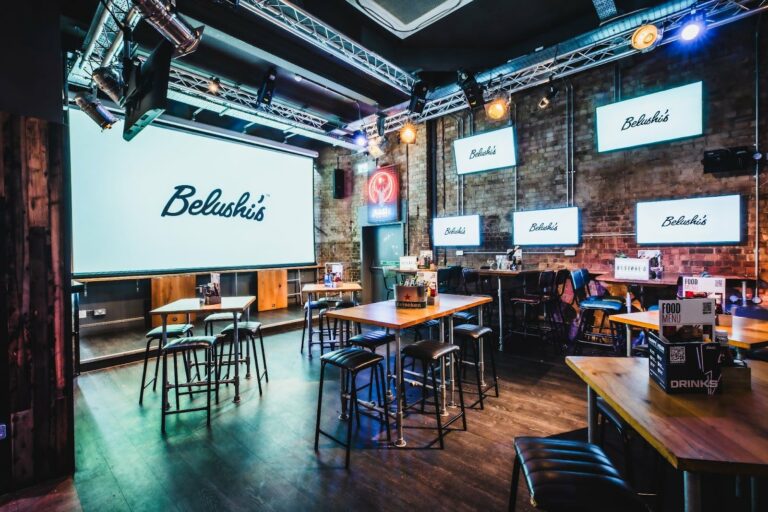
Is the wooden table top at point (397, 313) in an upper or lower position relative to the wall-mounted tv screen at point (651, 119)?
lower

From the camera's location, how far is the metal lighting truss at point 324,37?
3.81m

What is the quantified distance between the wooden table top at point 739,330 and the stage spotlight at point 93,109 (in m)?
→ 5.73

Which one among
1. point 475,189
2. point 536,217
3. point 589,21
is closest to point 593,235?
point 536,217

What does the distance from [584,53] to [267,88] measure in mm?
4531

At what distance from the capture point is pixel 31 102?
2266 mm

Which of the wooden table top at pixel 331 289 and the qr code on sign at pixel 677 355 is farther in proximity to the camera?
the wooden table top at pixel 331 289

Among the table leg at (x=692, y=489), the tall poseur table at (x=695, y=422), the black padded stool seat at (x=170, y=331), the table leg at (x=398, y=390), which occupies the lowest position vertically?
the table leg at (x=398, y=390)

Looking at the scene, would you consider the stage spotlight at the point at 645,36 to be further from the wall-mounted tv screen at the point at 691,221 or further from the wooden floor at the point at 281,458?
the wooden floor at the point at 281,458

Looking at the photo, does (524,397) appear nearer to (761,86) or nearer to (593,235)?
(593,235)

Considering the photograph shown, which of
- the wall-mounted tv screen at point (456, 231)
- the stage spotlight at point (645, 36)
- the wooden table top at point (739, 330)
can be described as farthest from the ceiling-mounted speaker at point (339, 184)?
the wooden table top at point (739, 330)

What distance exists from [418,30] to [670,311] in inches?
205

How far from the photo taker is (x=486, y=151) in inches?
247

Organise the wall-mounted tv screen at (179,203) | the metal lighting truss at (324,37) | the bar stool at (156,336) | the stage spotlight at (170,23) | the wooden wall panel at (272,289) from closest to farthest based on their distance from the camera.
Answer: the stage spotlight at (170,23) < the bar stool at (156,336) < the metal lighting truss at (324,37) < the wall-mounted tv screen at (179,203) < the wooden wall panel at (272,289)

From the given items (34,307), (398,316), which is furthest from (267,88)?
(398,316)
